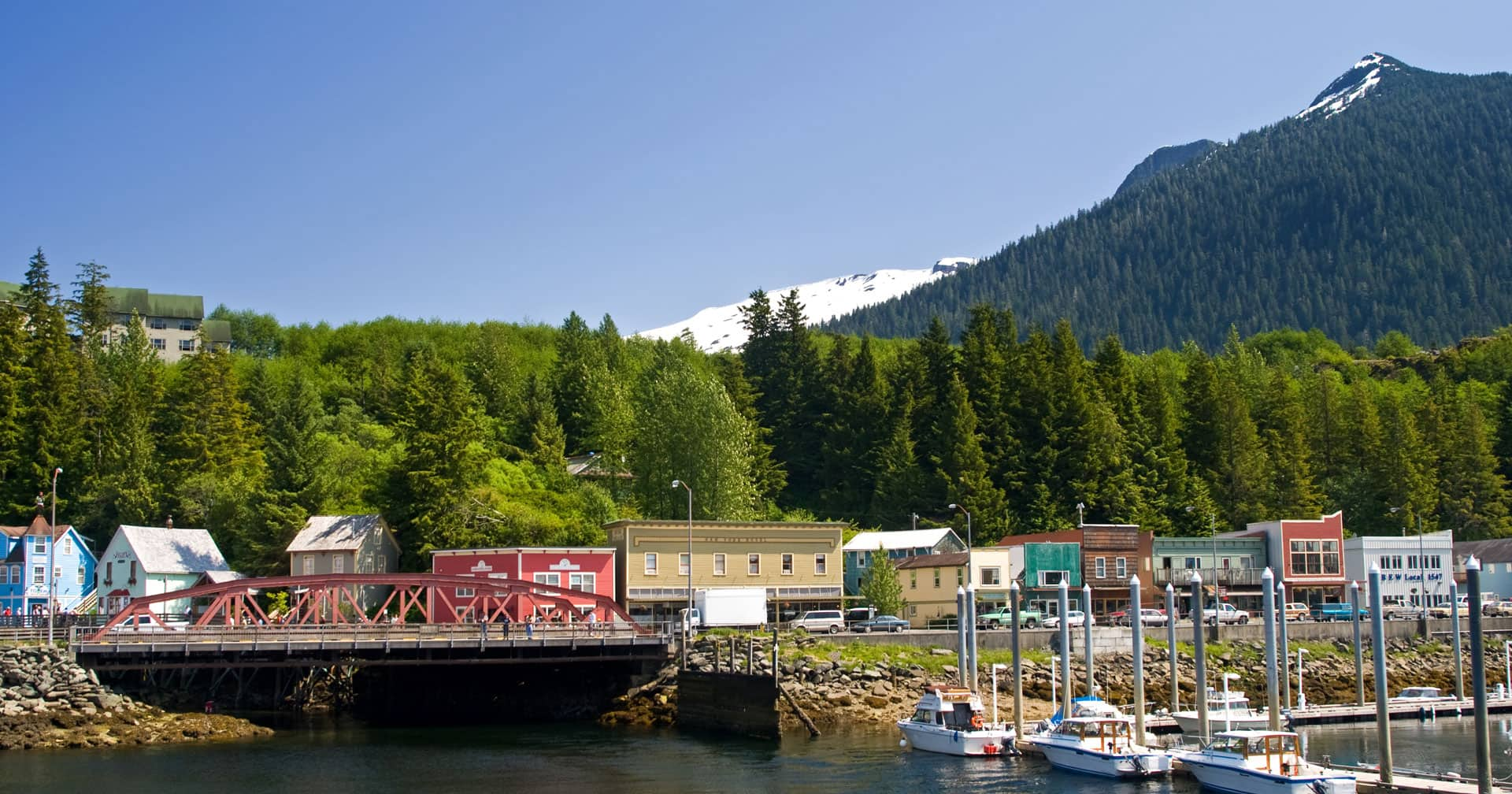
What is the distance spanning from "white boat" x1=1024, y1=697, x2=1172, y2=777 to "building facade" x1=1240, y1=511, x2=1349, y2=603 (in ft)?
162

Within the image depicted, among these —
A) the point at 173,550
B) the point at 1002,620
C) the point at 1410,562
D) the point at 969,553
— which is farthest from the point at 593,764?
the point at 1410,562

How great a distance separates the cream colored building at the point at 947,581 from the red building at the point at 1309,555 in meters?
19.6

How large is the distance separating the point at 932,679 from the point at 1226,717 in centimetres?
1461

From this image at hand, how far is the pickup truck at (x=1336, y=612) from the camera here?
3161 inches

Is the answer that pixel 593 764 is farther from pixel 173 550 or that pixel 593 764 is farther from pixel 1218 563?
pixel 1218 563

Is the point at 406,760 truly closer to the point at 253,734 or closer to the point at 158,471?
the point at 253,734

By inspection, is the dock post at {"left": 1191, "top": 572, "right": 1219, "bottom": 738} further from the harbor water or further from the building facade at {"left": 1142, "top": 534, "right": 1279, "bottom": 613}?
the building facade at {"left": 1142, "top": 534, "right": 1279, "bottom": 613}

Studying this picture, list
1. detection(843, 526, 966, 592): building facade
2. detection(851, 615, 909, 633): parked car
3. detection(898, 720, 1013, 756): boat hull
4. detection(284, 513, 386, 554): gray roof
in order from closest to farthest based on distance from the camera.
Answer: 1. detection(898, 720, 1013, 756): boat hull
2. detection(851, 615, 909, 633): parked car
3. detection(284, 513, 386, 554): gray roof
4. detection(843, 526, 966, 592): building facade

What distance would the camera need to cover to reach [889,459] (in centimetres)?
10569

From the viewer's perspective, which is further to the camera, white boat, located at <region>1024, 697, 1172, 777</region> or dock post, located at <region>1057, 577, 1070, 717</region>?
dock post, located at <region>1057, 577, 1070, 717</region>

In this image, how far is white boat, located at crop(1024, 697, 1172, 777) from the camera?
4438cm

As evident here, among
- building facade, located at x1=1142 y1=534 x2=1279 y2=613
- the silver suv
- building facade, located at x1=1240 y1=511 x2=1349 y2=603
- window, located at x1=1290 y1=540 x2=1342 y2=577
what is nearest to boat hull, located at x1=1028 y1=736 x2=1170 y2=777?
the silver suv

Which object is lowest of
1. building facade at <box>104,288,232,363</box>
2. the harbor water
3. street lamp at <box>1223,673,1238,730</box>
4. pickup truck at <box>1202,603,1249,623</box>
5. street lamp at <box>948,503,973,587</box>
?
the harbor water

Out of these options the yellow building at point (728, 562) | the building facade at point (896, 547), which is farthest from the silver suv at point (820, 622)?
the building facade at point (896, 547)
